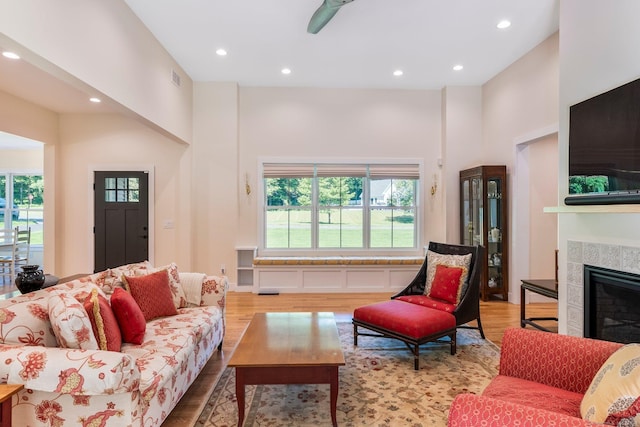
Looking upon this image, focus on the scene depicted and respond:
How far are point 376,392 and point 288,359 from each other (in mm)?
850

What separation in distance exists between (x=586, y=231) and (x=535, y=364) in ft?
5.10

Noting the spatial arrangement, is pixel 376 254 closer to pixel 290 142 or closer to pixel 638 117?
pixel 290 142

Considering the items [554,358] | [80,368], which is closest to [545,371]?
[554,358]

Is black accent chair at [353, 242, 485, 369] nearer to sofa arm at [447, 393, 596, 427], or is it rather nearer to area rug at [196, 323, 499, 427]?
area rug at [196, 323, 499, 427]

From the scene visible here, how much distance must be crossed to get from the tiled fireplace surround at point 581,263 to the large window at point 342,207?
10.1 feet

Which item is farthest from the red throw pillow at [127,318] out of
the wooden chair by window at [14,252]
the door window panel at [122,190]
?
the wooden chair by window at [14,252]

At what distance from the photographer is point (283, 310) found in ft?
15.0

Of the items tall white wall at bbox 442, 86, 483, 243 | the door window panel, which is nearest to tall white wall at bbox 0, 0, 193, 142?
the door window panel

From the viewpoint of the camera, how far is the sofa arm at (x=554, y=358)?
5.62 ft

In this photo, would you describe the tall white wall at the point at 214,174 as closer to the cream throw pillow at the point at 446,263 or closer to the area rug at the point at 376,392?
the area rug at the point at 376,392

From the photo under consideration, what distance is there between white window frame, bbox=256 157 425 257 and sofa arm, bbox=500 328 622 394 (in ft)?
13.1

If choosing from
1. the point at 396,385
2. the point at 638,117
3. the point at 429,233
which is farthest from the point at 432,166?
the point at 396,385

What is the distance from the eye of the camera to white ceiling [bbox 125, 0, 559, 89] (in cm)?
356

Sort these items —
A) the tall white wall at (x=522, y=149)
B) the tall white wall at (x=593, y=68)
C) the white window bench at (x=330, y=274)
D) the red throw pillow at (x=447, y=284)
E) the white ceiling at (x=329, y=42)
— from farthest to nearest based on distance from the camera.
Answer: the white window bench at (x=330, y=274) < the tall white wall at (x=522, y=149) < the white ceiling at (x=329, y=42) < the red throw pillow at (x=447, y=284) < the tall white wall at (x=593, y=68)
